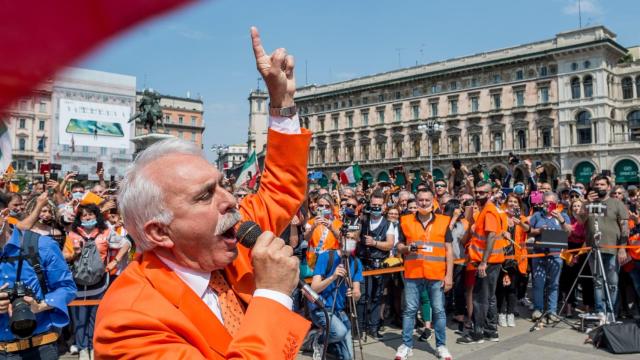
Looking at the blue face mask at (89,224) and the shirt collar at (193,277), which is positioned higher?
the blue face mask at (89,224)

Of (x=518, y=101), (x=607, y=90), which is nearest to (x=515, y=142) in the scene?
(x=518, y=101)

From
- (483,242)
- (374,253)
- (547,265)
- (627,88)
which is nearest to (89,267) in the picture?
(374,253)

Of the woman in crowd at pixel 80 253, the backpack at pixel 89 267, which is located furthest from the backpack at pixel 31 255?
the woman in crowd at pixel 80 253

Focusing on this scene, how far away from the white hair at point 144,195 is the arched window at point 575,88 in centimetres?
5771

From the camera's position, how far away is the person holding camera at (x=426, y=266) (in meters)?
6.43

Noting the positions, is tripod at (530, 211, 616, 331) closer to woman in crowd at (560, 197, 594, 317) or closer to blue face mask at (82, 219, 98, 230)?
woman in crowd at (560, 197, 594, 317)

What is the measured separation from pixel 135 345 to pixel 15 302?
2.48 metres

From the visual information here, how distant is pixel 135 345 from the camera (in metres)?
1.48

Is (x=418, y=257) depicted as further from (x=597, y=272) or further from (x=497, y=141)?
(x=497, y=141)

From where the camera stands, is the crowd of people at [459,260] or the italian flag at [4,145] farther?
the crowd of people at [459,260]

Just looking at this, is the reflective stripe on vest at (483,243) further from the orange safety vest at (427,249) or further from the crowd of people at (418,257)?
the orange safety vest at (427,249)

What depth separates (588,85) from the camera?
2034 inches

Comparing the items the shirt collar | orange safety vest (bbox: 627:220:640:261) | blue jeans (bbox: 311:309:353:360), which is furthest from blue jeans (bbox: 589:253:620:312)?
the shirt collar

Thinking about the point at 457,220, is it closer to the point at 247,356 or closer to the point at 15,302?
the point at 15,302
